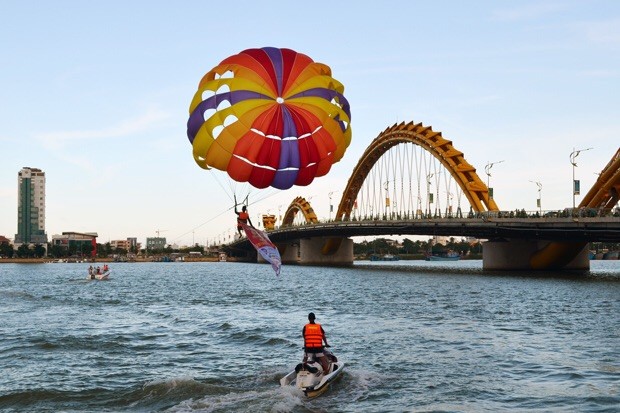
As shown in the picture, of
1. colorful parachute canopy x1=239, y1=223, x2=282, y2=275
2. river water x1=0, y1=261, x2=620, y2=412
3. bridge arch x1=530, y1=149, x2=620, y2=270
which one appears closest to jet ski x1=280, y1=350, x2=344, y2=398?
river water x1=0, y1=261, x2=620, y2=412

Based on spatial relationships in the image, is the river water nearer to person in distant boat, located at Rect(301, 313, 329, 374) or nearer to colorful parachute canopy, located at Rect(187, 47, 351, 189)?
person in distant boat, located at Rect(301, 313, 329, 374)

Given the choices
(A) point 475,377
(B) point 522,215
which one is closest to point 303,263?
(B) point 522,215

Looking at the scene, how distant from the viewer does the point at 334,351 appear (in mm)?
33000

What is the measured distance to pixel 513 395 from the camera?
2373cm

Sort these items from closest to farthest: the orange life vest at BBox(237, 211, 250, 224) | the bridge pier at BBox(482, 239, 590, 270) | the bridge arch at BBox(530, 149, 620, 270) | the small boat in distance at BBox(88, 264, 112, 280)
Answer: the orange life vest at BBox(237, 211, 250, 224) → the bridge arch at BBox(530, 149, 620, 270) → the bridge pier at BBox(482, 239, 590, 270) → the small boat in distance at BBox(88, 264, 112, 280)

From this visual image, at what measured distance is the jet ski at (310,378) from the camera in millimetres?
23562

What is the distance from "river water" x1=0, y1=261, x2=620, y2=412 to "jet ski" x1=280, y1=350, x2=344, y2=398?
0.96ft

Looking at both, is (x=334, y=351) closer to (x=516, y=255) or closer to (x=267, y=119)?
(x=267, y=119)

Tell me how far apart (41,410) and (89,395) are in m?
2.06

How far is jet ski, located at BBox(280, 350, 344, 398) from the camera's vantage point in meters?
23.6

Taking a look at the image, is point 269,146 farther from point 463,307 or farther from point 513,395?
point 463,307

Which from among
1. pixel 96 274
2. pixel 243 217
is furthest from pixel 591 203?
pixel 243 217

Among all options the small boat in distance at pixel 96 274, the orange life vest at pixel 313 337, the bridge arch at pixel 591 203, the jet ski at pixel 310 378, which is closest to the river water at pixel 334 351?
the jet ski at pixel 310 378

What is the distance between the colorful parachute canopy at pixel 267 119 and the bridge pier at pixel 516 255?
235 feet
